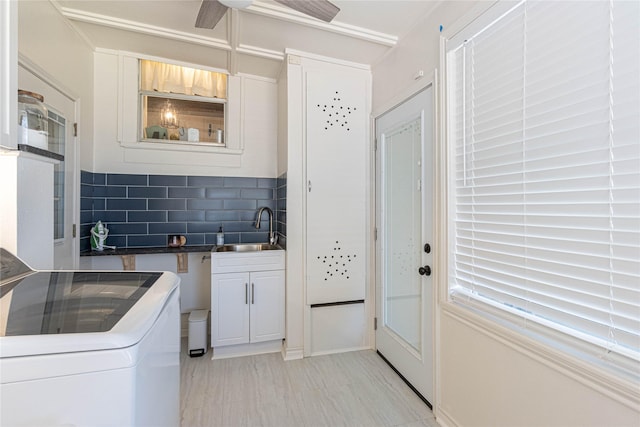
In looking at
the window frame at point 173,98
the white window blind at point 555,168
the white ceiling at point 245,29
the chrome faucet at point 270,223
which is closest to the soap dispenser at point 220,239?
the chrome faucet at point 270,223

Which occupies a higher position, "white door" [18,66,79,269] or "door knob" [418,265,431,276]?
"white door" [18,66,79,269]

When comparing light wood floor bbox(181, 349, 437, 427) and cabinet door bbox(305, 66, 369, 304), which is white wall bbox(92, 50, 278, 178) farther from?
light wood floor bbox(181, 349, 437, 427)

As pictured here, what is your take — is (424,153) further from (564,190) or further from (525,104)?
(564,190)

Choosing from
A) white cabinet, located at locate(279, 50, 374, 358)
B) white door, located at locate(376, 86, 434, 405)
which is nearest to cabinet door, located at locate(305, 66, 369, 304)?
white cabinet, located at locate(279, 50, 374, 358)

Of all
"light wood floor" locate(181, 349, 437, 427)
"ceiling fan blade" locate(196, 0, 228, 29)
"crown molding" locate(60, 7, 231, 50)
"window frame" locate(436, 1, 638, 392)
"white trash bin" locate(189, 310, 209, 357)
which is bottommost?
"light wood floor" locate(181, 349, 437, 427)

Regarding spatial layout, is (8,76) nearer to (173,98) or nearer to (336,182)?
(173,98)

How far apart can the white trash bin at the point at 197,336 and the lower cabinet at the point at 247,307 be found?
0.14 metres

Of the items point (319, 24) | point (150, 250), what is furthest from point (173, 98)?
point (319, 24)

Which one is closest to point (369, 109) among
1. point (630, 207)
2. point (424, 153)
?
point (424, 153)

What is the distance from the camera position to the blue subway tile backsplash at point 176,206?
8.53ft

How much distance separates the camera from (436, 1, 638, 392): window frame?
95 centimetres

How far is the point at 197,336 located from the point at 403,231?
1997mm

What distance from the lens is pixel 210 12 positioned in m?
1.68

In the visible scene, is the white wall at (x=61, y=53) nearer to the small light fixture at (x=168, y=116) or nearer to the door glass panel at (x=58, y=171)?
the door glass panel at (x=58, y=171)
